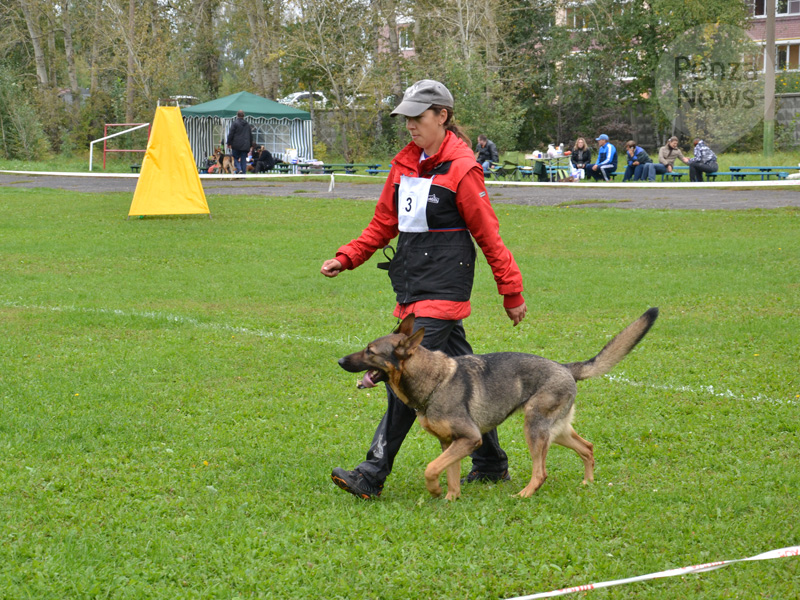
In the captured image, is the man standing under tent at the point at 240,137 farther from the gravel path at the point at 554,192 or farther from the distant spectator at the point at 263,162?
the distant spectator at the point at 263,162

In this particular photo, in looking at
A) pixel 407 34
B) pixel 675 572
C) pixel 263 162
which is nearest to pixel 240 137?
pixel 263 162

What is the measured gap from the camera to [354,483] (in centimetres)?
468

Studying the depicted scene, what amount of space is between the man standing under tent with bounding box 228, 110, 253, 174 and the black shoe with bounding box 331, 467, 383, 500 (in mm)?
26672

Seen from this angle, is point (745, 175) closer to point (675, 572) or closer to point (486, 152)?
point (486, 152)

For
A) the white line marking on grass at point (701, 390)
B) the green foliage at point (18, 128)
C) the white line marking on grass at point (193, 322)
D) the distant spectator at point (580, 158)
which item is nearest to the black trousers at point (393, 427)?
the white line marking on grass at point (701, 390)

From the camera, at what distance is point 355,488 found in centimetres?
468

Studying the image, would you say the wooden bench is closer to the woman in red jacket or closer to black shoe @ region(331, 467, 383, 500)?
the woman in red jacket

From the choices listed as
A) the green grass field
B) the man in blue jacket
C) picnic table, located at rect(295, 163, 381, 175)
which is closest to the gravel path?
the man in blue jacket

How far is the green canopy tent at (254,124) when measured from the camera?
115ft

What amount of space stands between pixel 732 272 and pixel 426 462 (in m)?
8.11

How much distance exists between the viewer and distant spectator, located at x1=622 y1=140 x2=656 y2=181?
26.7 metres

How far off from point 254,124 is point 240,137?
6.87m

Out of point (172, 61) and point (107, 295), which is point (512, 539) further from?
point (172, 61)

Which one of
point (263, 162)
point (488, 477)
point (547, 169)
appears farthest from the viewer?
point (263, 162)
